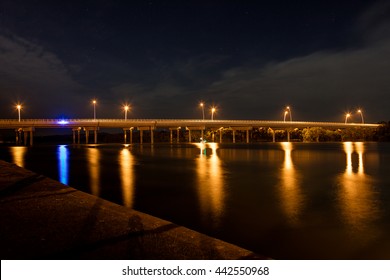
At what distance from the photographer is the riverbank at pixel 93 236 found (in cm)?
599

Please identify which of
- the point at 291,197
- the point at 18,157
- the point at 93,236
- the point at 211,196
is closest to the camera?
the point at 93,236

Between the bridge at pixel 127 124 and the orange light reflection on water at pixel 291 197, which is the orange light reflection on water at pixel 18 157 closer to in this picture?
the orange light reflection on water at pixel 291 197

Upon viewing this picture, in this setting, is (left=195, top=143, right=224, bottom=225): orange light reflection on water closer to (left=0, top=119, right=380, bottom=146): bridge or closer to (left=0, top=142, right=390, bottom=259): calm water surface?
(left=0, top=142, right=390, bottom=259): calm water surface

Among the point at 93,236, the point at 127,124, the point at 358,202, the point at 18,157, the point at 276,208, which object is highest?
the point at 127,124

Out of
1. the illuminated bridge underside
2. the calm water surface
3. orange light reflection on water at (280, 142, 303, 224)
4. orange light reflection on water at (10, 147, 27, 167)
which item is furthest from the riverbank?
the illuminated bridge underside

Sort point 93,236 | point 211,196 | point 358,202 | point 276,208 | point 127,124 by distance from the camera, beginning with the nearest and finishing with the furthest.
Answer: point 93,236 → point 276,208 → point 358,202 → point 211,196 → point 127,124

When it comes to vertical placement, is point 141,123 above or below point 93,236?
above

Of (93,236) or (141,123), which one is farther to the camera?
(141,123)

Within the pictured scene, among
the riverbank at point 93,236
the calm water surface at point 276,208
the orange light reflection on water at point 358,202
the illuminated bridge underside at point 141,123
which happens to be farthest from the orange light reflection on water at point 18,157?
the illuminated bridge underside at point 141,123

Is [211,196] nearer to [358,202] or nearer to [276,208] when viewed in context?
[276,208]

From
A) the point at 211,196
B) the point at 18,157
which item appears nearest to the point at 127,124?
the point at 18,157

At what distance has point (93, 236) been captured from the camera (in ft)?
22.6

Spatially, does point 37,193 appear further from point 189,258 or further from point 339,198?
point 339,198
